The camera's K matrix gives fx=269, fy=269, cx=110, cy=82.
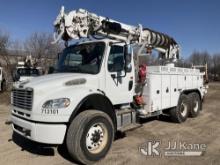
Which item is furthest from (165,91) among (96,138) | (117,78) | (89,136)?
(89,136)

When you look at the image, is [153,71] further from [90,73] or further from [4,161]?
[4,161]

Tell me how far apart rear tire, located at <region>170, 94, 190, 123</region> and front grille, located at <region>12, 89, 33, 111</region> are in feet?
18.0

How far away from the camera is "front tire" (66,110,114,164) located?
5344 millimetres

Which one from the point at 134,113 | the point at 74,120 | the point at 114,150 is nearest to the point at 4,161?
the point at 74,120

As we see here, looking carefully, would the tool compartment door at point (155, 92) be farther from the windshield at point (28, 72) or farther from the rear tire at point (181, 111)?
the windshield at point (28, 72)

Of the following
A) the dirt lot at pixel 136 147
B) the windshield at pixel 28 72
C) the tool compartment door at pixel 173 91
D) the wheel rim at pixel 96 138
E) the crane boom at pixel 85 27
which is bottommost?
the dirt lot at pixel 136 147

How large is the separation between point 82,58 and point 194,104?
5.94m

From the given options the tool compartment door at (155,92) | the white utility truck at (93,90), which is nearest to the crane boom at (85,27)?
the white utility truck at (93,90)

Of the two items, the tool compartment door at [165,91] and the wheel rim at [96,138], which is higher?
the tool compartment door at [165,91]

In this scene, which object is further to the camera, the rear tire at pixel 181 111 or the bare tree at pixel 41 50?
the bare tree at pixel 41 50

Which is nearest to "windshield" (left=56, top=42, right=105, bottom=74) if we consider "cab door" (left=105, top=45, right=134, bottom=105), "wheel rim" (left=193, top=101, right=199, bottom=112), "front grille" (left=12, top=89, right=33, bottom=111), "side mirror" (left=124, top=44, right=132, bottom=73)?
"cab door" (left=105, top=45, right=134, bottom=105)

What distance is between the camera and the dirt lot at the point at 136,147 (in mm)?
5812

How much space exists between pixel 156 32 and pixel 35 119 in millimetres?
5485

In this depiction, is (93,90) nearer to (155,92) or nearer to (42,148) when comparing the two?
(42,148)
